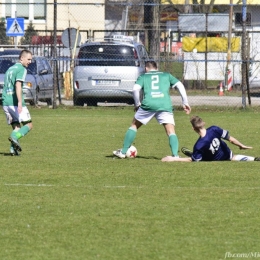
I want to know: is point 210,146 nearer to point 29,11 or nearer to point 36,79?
point 36,79

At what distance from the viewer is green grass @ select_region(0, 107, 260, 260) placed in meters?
8.29

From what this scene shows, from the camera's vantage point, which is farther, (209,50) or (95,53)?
(209,50)

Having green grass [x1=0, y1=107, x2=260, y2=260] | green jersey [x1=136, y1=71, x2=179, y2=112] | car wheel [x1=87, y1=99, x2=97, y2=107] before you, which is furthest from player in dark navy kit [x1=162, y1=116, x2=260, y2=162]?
car wheel [x1=87, y1=99, x2=97, y2=107]

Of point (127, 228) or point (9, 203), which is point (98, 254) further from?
point (9, 203)

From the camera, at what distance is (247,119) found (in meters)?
24.2

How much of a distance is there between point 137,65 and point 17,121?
39.4 feet

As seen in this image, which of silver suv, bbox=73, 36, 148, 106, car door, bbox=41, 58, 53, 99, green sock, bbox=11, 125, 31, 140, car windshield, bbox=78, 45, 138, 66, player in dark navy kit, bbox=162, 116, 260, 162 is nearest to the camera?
player in dark navy kit, bbox=162, 116, 260, 162

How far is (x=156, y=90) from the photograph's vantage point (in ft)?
49.0

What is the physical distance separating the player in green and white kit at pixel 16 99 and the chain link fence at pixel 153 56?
10.1 meters

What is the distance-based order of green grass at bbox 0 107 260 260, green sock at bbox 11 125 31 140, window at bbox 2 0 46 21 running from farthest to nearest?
1. window at bbox 2 0 46 21
2. green sock at bbox 11 125 31 140
3. green grass at bbox 0 107 260 260

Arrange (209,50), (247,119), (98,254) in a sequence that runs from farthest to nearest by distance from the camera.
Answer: (209,50) → (247,119) → (98,254)

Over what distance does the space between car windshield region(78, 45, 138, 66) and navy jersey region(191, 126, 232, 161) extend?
42.5ft

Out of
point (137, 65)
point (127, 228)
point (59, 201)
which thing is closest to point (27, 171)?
point (59, 201)

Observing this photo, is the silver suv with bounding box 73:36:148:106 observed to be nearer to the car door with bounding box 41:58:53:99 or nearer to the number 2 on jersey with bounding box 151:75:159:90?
the car door with bounding box 41:58:53:99
